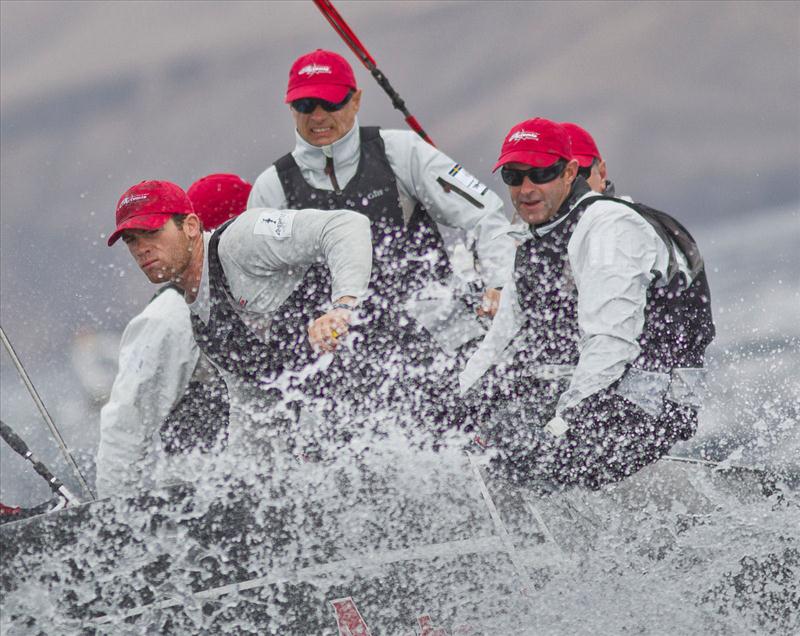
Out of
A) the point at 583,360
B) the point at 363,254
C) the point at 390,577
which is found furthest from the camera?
the point at 363,254

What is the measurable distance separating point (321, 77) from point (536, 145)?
3.16ft

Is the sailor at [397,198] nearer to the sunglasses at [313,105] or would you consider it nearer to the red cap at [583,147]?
the sunglasses at [313,105]

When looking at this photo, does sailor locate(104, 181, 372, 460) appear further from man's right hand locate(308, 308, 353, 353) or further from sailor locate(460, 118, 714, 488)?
sailor locate(460, 118, 714, 488)

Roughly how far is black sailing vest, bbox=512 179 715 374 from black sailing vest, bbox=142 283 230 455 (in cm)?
115

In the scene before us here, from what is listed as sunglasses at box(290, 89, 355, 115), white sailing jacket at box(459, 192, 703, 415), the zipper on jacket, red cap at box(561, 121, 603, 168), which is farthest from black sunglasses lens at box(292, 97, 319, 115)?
white sailing jacket at box(459, 192, 703, 415)

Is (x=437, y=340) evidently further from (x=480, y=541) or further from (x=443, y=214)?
(x=480, y=541)

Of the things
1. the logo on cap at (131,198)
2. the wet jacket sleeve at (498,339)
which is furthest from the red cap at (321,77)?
the wet jacket sleeve at (498,339)

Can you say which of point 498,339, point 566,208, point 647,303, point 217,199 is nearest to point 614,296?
point 647,303

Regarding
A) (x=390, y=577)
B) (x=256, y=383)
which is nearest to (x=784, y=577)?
(x=390, y=577)

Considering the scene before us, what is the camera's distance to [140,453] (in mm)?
3480

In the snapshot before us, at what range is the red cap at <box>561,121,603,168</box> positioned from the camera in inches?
135

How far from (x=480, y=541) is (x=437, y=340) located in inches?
33.8

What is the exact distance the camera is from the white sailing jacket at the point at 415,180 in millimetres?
3502

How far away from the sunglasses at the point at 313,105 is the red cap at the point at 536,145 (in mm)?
786
